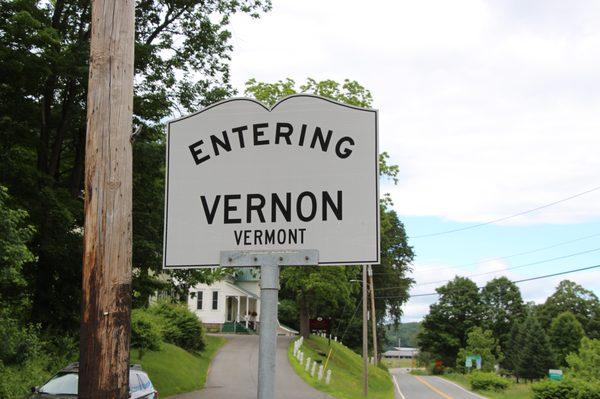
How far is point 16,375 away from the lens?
15.4 m

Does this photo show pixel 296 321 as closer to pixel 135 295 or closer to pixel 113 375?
pixel 135 295

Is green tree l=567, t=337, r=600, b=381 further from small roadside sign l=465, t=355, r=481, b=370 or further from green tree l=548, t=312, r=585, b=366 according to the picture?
green tree l=548, t=312, r=585, b=366

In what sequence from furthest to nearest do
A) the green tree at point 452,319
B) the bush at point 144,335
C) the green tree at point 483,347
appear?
the green tree at point 452,319 < the green tree at point 483,347 < the bush at point 144,335

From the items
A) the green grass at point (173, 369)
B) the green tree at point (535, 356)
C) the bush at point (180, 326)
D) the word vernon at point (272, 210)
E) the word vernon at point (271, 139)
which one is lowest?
the green tree at point (535, 356)

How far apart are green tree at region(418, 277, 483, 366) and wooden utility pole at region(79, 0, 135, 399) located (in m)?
110

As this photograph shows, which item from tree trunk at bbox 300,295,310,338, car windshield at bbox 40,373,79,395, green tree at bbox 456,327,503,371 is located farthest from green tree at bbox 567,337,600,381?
car windshield at bbox 40,373,79,395

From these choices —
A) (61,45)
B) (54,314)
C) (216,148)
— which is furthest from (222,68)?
(216,148)

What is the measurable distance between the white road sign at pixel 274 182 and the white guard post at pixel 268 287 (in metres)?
0.04

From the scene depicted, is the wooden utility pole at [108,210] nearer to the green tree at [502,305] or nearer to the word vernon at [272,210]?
the word vernon at [272,210]

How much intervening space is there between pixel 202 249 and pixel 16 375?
14.1 m

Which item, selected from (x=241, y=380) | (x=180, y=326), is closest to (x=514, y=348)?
(x=180, y=326)

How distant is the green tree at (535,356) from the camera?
96125mm

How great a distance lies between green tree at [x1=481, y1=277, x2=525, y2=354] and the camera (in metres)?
113

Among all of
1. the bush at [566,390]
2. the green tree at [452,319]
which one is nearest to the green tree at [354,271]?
the bush at [566,390]
